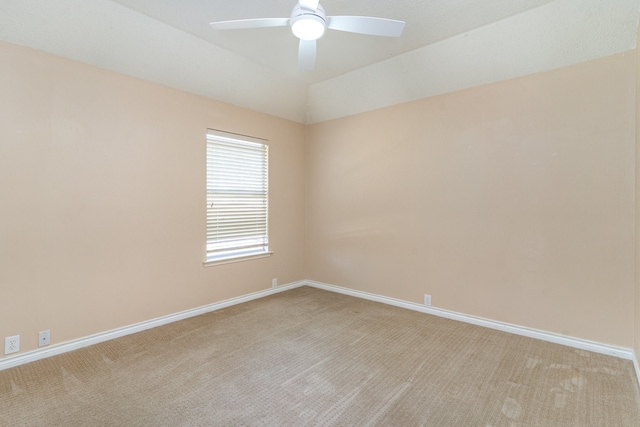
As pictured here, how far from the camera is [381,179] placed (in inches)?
158

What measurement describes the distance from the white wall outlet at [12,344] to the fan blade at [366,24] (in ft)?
10.9

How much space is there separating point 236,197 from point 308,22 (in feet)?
8.10

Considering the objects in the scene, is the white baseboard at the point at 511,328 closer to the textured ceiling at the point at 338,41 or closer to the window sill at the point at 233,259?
the window sill at the point at 233,259

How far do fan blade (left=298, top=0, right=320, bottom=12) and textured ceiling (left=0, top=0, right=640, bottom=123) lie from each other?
695 millimetres

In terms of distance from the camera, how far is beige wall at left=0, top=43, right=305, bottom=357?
240cm

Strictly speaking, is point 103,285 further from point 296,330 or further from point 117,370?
point 296,330

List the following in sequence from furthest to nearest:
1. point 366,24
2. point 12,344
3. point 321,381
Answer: point 12,344, point 321,381, point 366,24

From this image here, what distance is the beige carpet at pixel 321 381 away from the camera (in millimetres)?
1845

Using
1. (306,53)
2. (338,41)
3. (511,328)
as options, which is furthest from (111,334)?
(511,328)

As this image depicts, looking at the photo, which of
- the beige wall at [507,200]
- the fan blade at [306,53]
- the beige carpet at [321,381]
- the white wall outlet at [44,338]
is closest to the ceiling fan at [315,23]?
the fan blade at [306,53]

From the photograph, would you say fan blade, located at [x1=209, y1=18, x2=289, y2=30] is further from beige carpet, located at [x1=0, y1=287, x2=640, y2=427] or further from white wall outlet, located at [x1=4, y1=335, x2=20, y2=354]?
white wall outlet, located at [x1=4, y1=335, x2=20, y2=354]

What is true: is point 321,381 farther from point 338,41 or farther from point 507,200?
point 338,41

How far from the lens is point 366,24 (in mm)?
2049

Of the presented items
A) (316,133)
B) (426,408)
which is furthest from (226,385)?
(316,133)
